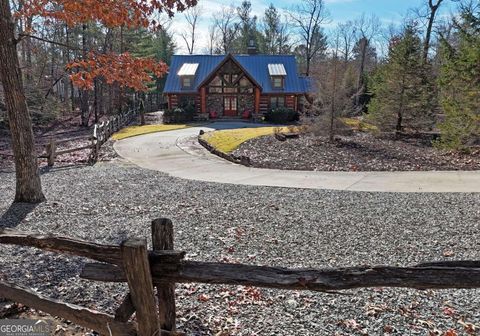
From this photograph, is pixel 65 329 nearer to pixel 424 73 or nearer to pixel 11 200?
pixel 11 200

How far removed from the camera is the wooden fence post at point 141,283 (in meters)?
2.70

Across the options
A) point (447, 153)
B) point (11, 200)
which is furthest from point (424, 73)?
point (11, 200)

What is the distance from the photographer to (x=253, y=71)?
36469 millimetres

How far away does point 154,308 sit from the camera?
9.29ft

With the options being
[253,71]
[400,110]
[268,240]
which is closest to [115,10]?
[268,240]

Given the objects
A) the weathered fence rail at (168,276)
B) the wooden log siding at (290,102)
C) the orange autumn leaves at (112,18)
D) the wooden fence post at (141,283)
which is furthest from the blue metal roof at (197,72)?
the wooden fence post at (141,283)

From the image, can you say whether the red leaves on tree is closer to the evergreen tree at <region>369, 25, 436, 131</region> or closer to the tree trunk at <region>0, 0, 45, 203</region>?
the tree trunk at <region>0, 0, 45, 203</region>

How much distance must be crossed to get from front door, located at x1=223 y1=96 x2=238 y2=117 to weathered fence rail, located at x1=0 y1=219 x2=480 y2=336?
32.9 metres

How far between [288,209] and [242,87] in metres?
28.2

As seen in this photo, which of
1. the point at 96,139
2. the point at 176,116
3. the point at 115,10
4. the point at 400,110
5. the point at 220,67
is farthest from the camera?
the point at 220,67

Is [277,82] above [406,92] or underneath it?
above

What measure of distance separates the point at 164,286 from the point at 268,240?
337 centimetres

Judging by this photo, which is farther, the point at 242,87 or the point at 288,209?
the point at 242,87

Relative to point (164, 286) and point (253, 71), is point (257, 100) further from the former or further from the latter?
point (164, 286)
